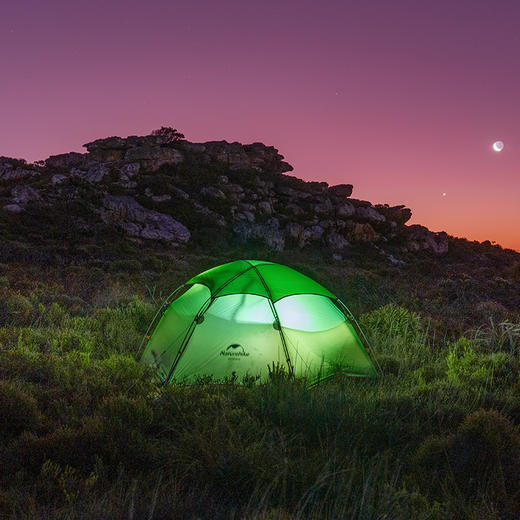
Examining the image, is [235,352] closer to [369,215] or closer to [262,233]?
[262,233]

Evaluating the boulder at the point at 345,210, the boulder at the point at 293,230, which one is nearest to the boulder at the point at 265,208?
the boulder at the point at 293,230

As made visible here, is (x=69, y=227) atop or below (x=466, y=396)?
atop

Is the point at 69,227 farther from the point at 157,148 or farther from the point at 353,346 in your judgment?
the point at 157,148

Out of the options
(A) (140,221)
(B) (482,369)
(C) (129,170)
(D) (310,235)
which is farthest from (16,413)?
(C) (129,170)

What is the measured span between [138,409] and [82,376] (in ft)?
5.74

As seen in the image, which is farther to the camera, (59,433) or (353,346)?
(353,346)

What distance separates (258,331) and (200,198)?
34212 millimetres

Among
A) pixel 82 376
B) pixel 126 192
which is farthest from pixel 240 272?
pixel 126 192

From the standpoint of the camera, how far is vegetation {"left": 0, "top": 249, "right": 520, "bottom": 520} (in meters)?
3.08

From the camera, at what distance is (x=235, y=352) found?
6512 millimetres

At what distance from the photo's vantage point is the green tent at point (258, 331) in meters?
6.50

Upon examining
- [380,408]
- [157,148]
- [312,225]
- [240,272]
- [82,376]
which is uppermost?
[157,148]

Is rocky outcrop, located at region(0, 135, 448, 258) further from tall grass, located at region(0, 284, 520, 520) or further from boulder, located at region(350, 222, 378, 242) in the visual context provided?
tall grass, located at region(0, 284, 520, 520)

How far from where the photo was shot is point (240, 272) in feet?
23.3
